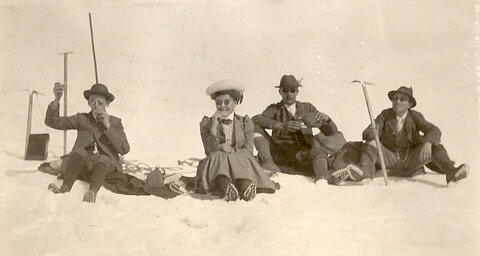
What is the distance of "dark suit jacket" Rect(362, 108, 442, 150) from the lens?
734cm

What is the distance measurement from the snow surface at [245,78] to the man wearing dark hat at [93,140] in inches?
6.8

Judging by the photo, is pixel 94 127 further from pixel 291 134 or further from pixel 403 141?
pixel 403 141

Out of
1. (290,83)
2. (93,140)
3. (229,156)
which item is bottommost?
(229,156)

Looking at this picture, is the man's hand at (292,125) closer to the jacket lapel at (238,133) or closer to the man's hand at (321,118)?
the man's hand at (321,118)

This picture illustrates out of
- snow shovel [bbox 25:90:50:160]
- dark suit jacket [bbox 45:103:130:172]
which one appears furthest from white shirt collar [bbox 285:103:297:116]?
snow shovel [bbox 25:90:50:160]

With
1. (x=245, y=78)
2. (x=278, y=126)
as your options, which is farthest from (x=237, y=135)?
(x=245, y=78)

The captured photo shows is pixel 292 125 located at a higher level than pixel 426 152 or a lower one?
higher

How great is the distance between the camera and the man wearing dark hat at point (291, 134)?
7715 millimetres

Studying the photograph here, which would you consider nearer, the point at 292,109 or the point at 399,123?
the point at 399,123

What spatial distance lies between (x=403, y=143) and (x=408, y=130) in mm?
156

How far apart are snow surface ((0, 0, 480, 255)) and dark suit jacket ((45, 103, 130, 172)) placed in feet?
1.48

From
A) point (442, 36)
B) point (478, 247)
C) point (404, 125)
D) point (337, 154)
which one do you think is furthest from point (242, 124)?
point (442, 36)

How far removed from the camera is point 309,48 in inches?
463

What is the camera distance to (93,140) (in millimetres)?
7000
